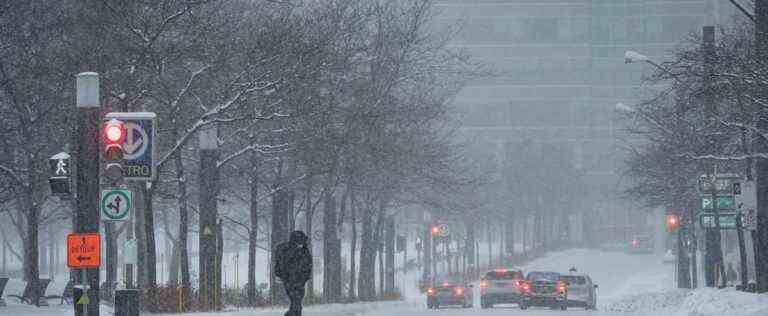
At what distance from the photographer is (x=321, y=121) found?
1320 inches

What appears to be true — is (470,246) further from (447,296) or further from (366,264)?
(366,264)

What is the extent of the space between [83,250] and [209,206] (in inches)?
566

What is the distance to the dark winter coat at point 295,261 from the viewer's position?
18.9 meters

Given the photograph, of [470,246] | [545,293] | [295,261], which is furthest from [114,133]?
[470,246]

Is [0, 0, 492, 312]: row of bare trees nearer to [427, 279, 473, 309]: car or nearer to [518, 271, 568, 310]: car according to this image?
[518, 271, 568, 310]: car

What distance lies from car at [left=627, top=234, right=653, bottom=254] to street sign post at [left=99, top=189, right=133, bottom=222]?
4668 inches

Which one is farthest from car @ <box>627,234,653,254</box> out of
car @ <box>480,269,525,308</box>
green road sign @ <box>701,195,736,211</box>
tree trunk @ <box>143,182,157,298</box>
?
tree trunk @ <box>143,182,157,298</box>

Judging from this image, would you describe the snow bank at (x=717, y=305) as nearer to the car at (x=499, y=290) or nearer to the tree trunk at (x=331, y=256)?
the tree trunk at (x=331, y=256)

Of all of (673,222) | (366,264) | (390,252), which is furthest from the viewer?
(390,252)

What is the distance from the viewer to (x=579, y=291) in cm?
4984

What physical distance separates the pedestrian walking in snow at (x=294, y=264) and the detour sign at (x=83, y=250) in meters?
2.94

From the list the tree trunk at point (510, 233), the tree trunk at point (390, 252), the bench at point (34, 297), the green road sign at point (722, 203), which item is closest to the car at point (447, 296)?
the tree trunk at point (390, 252)

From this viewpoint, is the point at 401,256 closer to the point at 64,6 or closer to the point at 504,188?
the point at 504,188

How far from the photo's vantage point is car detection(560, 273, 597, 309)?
163ft
